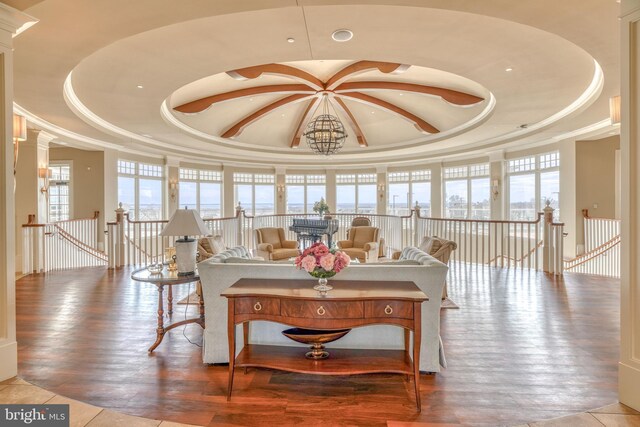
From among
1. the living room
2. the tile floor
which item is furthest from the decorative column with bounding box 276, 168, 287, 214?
the tile floor

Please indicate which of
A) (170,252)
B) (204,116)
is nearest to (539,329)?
(170,252)

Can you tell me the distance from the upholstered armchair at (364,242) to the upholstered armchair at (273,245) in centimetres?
119

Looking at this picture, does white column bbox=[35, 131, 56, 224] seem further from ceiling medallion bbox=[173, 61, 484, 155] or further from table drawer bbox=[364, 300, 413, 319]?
table drawer bbox=[364, 300, 413, 319]

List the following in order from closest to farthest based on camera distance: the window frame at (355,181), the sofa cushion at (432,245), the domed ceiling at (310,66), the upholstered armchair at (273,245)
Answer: the domed ceiling at (310,66) < the sofa cushion at (432,245) < the upholstered armchair at (273,245) < the window frame at (355,181)

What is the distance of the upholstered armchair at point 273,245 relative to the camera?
7.39 m

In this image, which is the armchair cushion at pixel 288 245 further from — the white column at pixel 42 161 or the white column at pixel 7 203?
the white column at pixel 7 203

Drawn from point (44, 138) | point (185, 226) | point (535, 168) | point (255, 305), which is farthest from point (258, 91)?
point (535, 168)

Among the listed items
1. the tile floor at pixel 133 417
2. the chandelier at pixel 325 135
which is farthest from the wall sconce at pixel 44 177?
the tile floor at pixel 133 417

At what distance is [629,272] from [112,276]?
7491 mm

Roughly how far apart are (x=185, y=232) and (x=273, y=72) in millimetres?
3064

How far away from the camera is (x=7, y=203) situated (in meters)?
2.83

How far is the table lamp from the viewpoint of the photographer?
3541 millimetres

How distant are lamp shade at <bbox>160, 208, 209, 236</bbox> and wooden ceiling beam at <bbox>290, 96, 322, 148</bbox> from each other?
4.74m

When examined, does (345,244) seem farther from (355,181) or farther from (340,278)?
(355,181)
